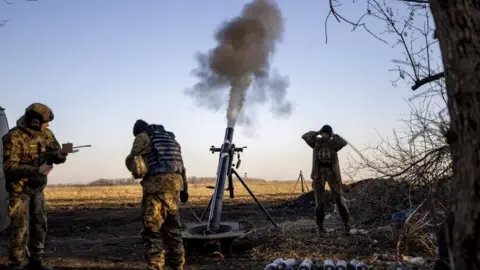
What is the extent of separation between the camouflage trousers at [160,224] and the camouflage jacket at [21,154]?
1.44 meters

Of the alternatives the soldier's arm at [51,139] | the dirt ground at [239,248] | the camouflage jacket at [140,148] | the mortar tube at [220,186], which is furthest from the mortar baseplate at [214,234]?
the soldier's arm at [51,139]

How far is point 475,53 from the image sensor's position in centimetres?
233

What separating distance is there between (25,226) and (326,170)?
528 centimetres

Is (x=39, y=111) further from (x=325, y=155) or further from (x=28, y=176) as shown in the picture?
(x=325, y=155)

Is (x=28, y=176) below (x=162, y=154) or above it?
below

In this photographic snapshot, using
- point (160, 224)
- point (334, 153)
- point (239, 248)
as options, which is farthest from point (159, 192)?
point (334, 153)

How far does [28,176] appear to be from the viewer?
5.86 meters

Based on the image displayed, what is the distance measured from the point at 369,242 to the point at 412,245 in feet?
3.24

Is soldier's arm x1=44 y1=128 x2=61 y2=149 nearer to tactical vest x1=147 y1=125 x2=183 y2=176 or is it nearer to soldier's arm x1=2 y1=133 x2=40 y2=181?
soldier's arm x1=2 y1=133 x2=40 y2=181

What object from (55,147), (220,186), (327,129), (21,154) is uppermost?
(327,129)

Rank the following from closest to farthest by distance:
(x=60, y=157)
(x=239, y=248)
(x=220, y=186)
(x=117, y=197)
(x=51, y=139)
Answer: (x=60, y=157) < (x=51, y=139) < (x=239, y=248) < (x=220, y=186) < (x=117, y=197)

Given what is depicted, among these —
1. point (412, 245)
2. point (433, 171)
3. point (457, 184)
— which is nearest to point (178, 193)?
point (433, 171)

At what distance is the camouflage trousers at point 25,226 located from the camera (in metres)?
5.71

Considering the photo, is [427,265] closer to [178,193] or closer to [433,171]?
[433,171]
